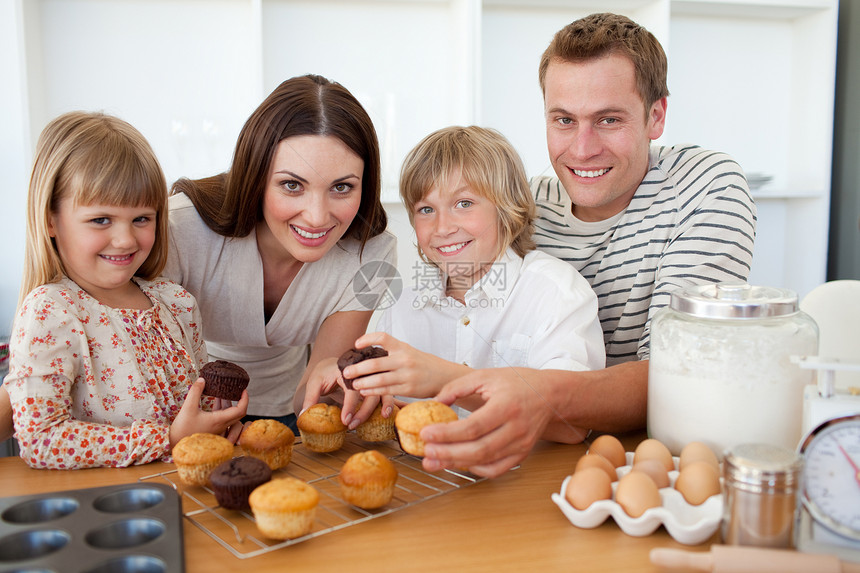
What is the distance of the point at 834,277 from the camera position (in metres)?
2.79

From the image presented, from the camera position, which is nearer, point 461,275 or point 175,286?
point 461,275

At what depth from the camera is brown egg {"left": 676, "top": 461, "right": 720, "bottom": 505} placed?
2.53ft

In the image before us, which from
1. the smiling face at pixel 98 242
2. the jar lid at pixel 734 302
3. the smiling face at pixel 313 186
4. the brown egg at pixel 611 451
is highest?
the smiling face at pixel 313 186

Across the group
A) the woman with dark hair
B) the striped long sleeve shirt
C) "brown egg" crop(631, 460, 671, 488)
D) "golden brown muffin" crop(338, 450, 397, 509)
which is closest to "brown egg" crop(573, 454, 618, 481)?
"brown egg" crop(631, 460, 671, 488)

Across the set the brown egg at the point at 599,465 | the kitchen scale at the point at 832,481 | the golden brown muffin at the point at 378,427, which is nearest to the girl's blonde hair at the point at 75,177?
the golden brown muffin at the point at 378,427

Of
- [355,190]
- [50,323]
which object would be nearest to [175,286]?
[50,323]

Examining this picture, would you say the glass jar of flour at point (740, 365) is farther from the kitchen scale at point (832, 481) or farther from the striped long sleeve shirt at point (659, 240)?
the striped long sleeve shirt at point (659, 240)

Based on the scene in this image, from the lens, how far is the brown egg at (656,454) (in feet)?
2.81

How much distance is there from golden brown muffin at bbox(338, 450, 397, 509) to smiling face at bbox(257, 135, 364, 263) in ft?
1.66

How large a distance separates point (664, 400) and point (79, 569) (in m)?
0.72

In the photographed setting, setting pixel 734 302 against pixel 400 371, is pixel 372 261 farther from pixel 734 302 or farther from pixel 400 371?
pixel 734 302

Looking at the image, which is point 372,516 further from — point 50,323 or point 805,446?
point 50,323

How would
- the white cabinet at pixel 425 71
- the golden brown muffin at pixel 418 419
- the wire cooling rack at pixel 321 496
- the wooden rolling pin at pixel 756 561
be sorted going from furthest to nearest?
the white cabinet at pixel 425 71
the golden brown muffin at pixel 418 419
the wire cooling rack at pixel 321 496
the wooden rolling pin at pixel 756 561

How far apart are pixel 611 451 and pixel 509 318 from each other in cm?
29
